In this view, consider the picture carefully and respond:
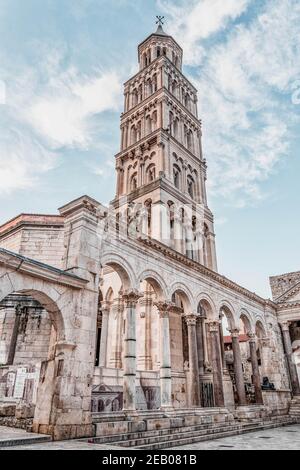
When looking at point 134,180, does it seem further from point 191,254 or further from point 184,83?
point 184,83

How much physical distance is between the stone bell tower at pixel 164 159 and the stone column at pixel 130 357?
871 cm

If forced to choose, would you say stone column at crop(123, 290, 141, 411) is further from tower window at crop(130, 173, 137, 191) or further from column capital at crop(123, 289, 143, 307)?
tower window at crop(130, 173, 137, 191)

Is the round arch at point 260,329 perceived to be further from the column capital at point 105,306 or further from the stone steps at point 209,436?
the column capital at point 105,306

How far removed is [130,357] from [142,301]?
20.7ft

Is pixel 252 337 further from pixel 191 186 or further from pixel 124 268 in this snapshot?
pixel 191 186

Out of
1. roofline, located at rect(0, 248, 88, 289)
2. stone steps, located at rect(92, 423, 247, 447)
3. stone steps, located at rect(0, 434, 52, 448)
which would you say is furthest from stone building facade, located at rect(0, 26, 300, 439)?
stone steps, located at rect(92, 423, 247, 447)

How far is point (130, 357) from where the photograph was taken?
11.9 metres

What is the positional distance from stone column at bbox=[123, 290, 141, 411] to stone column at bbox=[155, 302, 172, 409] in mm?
2006

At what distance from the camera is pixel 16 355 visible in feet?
53.6

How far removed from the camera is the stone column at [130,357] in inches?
451

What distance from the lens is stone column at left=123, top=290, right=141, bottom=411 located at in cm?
1145

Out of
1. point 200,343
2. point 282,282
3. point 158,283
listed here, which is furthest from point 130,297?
point 282,282

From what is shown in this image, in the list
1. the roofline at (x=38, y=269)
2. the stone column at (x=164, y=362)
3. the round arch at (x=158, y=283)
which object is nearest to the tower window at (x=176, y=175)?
the round arch at (x=158, y=283)
